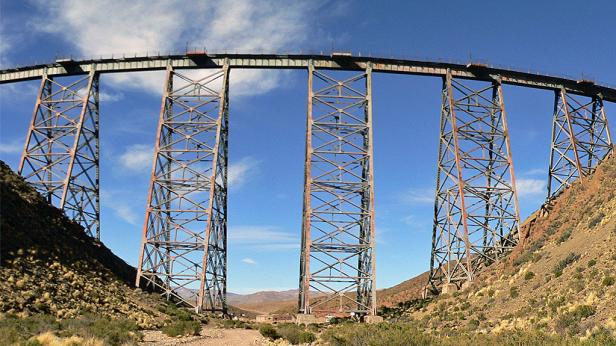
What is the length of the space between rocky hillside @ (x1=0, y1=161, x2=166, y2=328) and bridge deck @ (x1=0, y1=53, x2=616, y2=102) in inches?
296

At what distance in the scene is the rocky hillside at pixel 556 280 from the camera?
13586mm

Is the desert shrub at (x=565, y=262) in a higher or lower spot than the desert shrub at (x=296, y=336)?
higher

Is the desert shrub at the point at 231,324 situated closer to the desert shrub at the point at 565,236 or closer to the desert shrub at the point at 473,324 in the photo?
the desert shrub at the point at 473,324

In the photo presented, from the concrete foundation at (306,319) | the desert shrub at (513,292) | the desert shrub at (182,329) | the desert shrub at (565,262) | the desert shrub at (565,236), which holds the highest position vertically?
the desert shrub at (565,236)

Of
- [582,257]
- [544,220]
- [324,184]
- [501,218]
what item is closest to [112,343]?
[324,184]

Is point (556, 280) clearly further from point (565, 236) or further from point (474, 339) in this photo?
point (474, 339)

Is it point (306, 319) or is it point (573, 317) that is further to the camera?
point (306, 319)

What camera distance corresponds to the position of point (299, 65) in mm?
27188

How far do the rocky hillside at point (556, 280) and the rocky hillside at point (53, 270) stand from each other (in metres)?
12.8

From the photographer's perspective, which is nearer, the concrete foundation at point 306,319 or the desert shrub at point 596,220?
the desert shrub at point 596,220

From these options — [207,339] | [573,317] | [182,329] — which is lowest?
[207,339]

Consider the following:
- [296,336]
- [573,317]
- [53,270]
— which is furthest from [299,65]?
[573,317]

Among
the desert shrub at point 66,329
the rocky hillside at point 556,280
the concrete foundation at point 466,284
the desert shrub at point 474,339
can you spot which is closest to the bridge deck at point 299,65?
the rocky hillside at point 556,280

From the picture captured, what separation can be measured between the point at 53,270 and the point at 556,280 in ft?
63.6
